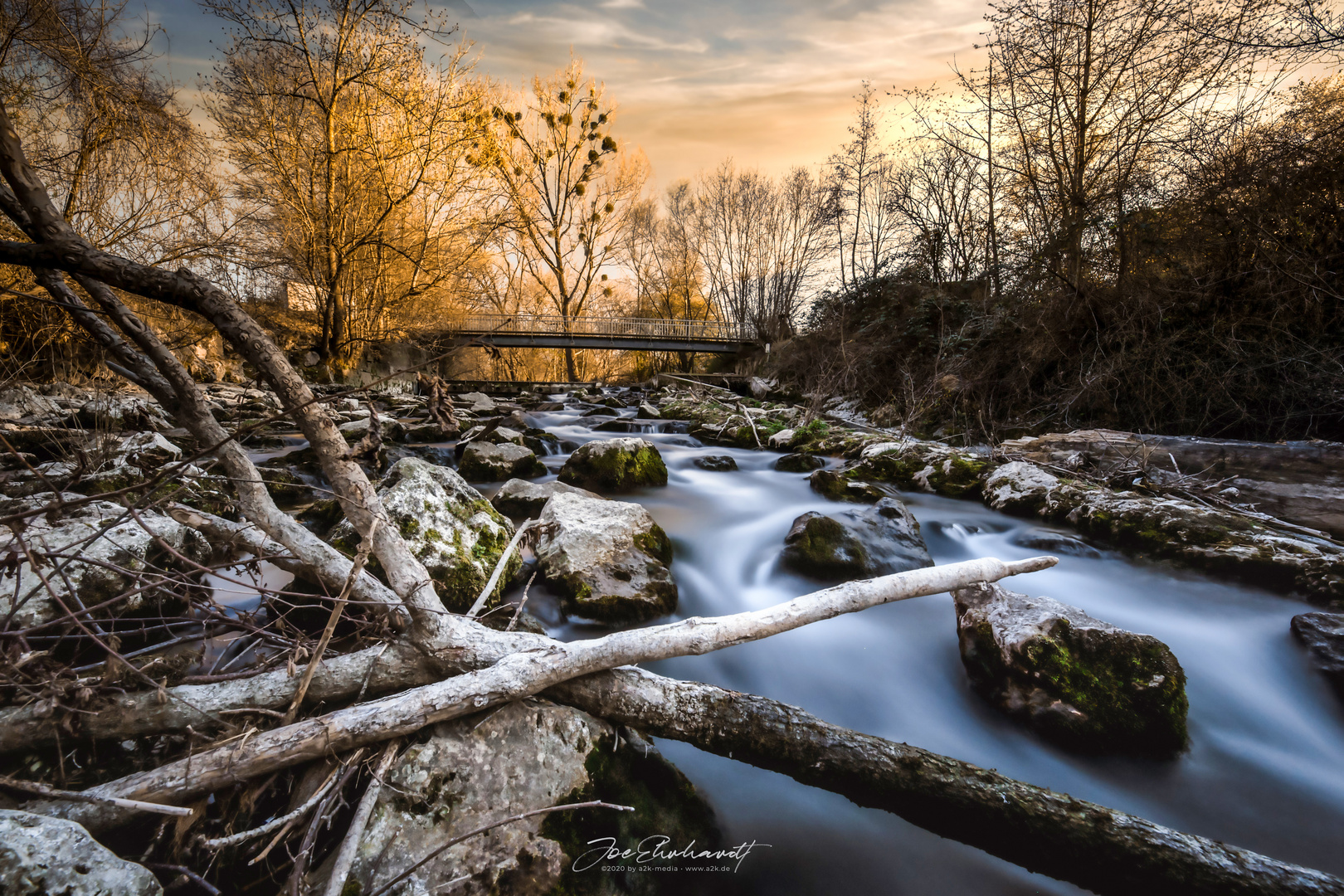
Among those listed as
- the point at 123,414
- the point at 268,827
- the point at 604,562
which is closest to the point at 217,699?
the point at 268,827

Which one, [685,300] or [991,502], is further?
[685,300]

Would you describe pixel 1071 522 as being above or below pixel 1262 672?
above

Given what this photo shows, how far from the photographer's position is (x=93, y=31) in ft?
21.2

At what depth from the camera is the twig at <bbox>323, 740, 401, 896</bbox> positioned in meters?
1.26

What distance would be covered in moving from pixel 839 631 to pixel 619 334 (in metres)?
23.7

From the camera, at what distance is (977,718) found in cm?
274

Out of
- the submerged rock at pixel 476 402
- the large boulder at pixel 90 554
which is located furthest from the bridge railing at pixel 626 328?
the large boulder at pixel 90 554

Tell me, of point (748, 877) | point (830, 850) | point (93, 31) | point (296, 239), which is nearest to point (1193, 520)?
point (830, 850)

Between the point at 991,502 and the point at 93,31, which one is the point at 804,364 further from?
the point at 93,31

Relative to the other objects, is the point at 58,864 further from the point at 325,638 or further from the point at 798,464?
the point at 798,464

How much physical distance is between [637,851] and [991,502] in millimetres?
5172

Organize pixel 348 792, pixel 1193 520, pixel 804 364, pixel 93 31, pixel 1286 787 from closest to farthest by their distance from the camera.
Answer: pixel 348 792 → pixel 1286 787 → pixel 1193 520 → pixel 93 31 → pixel 804 364

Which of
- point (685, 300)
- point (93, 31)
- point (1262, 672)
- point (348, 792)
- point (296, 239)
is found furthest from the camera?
point (685, 300)

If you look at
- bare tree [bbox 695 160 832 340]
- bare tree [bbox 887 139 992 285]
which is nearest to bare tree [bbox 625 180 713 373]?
bare tree [bbox 695 160 832 340]
